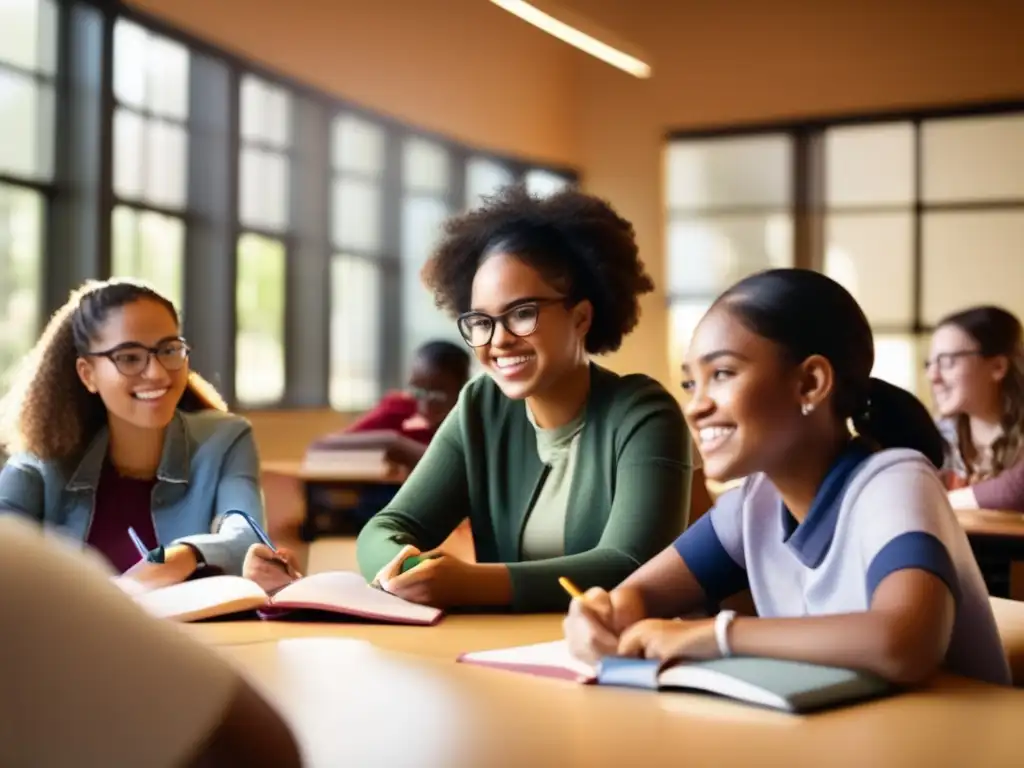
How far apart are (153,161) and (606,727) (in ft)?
18.6

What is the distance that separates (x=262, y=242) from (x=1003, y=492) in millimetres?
4578

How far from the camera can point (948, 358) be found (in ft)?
13.3

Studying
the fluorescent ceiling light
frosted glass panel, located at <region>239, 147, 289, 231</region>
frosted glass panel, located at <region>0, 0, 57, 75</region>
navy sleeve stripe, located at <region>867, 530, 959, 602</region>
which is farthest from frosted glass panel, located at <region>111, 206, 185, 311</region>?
navy sleeve stripe, located at <region>867, 530, 959, 602</region>

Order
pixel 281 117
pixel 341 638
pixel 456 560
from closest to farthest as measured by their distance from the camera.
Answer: pixel 341 638 < pixel 456 560 < pixel 281 117

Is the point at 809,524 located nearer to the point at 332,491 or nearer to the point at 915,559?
the point at 915,559

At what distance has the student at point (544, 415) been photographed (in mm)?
2074

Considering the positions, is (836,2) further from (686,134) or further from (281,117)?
(281,117)

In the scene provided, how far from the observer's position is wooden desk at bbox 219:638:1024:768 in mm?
1050

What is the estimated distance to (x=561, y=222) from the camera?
226cm

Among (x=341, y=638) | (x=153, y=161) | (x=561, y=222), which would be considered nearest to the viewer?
(x=341, y=638)

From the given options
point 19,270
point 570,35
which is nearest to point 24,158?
point 19,270

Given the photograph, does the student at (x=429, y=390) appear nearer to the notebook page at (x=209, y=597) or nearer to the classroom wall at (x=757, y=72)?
the notebook page at (x=209, y=597)

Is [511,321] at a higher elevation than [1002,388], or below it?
higher

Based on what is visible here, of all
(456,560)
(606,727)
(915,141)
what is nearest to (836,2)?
(915,141)
